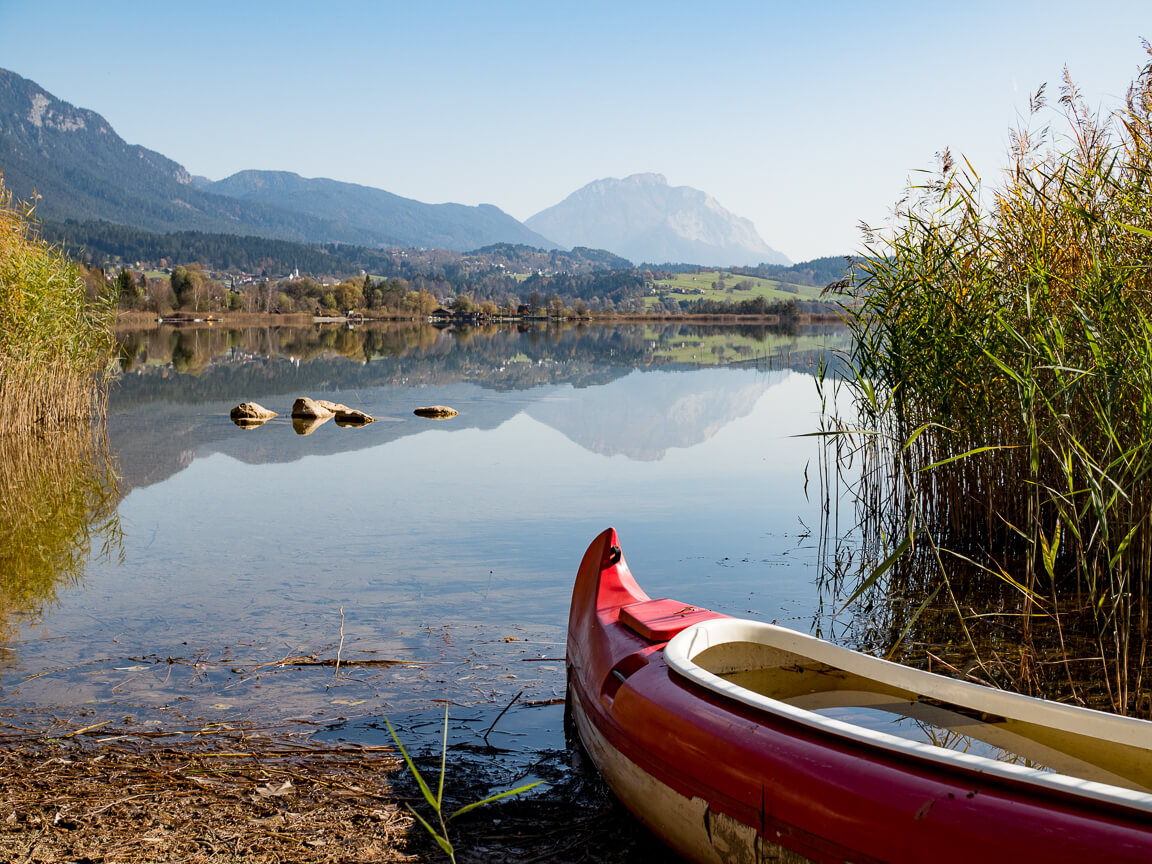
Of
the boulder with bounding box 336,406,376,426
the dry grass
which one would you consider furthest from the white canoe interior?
the boulder with bounding box 336,406,376,426

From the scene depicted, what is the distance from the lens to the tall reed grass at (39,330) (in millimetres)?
12719

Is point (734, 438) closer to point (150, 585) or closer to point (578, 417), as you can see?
point (578, 417)

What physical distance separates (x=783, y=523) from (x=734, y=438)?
636 centimetres

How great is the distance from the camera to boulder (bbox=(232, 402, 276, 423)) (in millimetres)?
18266

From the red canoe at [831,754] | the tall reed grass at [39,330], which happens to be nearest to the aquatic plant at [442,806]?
the red canoe at [831,754]

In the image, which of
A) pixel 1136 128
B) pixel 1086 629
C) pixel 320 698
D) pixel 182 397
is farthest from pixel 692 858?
pixel 182 397

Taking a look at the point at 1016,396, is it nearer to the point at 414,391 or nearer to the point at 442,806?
the point at 442,806

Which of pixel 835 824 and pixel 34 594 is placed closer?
pixel 835 824

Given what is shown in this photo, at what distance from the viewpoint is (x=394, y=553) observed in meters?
8.54

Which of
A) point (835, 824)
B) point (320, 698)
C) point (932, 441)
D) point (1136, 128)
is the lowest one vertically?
point (320, 698)

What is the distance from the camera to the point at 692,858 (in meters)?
3.37

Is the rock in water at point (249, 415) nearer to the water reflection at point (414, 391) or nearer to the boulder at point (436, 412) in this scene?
the water reflection at point (414, 391)

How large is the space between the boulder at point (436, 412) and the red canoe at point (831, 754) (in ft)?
48.7

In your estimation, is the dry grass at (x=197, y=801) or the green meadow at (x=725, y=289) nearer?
the dry grass at (x=197, y=801)
